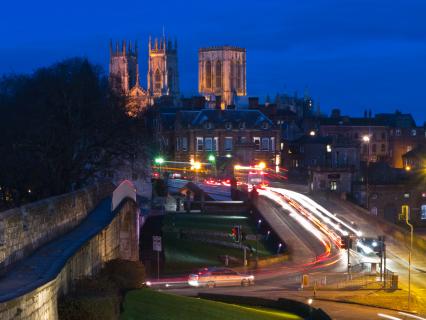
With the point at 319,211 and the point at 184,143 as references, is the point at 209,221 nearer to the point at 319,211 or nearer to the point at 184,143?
the point at 319,211

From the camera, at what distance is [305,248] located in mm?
60156

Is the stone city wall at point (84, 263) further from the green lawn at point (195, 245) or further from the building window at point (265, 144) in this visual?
the building window at point (265, 144)

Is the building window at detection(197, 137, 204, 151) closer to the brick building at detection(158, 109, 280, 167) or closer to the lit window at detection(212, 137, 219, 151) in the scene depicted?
the brick building at detection(158, 109, 280, 167)

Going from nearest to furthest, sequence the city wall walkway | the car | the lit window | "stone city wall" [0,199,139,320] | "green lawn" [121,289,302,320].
Result: "stone city wall" [0,199,139,320], the city wall walkway, "green lawn" [121,289,302,320], the car, the lit window

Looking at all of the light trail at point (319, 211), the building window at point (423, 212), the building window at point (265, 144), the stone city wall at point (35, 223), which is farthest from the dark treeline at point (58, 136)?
the building window at point (265, 144)

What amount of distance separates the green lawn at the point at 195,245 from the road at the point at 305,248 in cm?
264

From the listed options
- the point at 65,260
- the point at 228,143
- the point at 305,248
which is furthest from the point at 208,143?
the point at 65,260

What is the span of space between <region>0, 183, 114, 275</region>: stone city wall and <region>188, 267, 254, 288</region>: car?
1031 cm

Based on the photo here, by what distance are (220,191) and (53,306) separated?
69.8 metres

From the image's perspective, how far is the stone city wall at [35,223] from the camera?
17.9 meters

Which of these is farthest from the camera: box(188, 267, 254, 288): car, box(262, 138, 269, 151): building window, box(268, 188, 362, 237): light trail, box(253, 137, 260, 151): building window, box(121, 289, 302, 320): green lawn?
box(262, 138, 269, 151): building window

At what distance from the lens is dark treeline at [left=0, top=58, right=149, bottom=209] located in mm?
45219

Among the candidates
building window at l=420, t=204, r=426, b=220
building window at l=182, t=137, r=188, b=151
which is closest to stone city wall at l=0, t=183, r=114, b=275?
building window at l=420, t=204, r=426, b=220

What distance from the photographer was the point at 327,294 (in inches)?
1662
